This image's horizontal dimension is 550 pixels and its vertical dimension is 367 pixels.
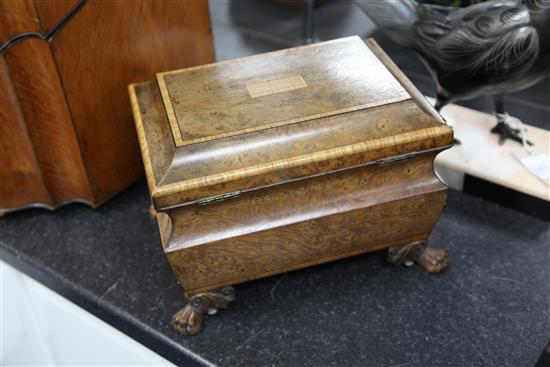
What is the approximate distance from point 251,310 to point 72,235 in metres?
0.33

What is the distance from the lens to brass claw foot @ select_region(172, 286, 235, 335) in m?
0.80

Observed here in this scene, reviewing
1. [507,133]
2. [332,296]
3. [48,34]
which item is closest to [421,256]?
[332,296]

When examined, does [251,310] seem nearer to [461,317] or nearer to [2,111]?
[461,317]

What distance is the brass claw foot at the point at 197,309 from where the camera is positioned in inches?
31.4

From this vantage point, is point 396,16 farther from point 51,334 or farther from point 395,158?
point 51,334

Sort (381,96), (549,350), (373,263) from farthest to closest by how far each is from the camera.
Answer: (373,263)
(381,96)
(549,350)

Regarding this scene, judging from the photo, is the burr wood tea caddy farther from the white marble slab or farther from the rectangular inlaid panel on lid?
the white marble slab


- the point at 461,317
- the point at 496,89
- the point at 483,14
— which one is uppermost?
the point at 483,14

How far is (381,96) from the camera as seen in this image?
2.53ft

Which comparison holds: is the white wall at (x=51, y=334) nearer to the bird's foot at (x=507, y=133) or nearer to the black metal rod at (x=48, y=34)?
the black metal rod at (x=48, y=34)

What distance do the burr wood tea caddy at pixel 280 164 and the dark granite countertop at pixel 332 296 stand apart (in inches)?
2.3

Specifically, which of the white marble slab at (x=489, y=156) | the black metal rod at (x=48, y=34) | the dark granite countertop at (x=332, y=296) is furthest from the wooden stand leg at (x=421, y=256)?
the black metal rod at (x=48, y=34)

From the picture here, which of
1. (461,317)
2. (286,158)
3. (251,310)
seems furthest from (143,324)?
(461,317)

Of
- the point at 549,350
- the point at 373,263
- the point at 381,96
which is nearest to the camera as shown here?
the point at 549,350
